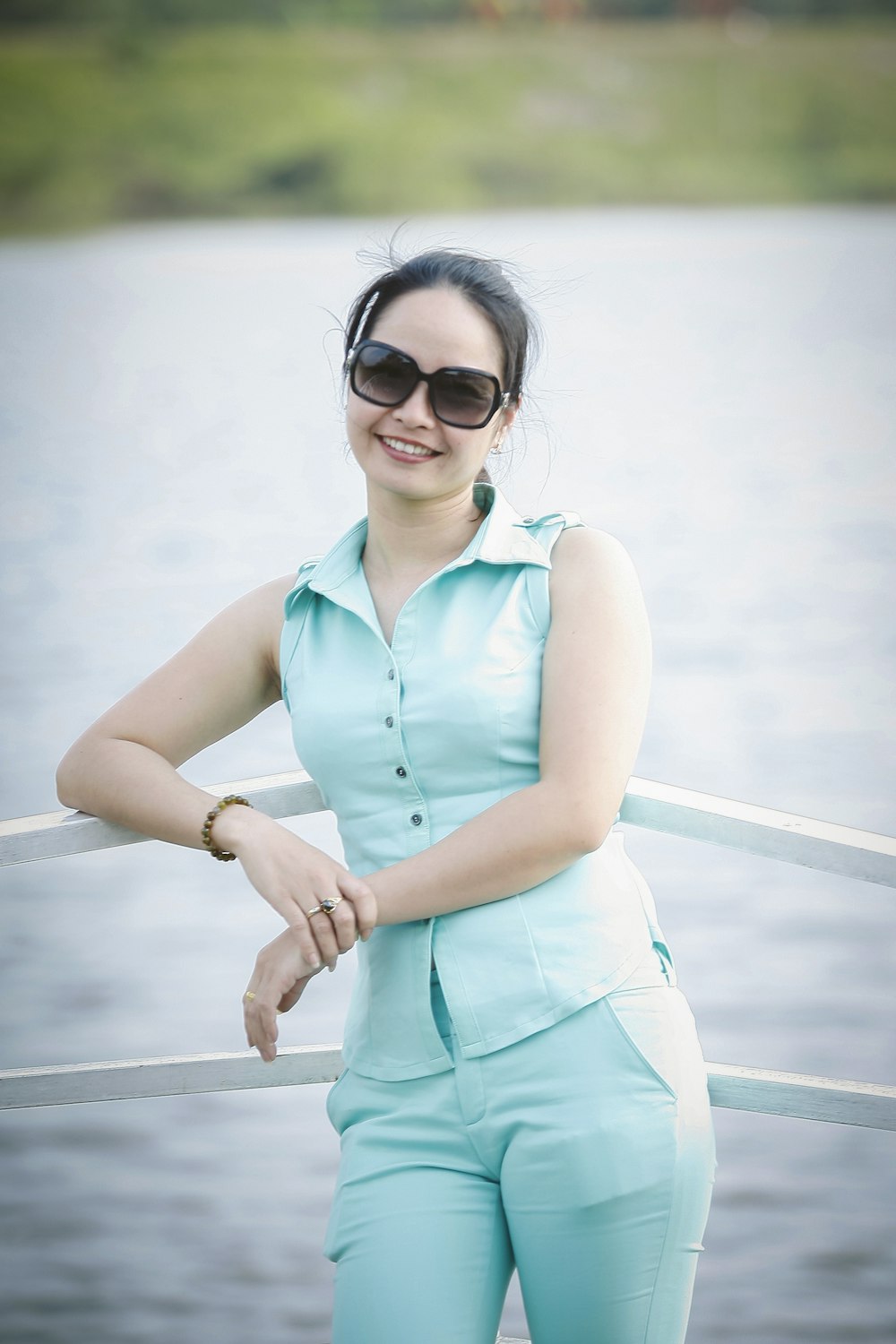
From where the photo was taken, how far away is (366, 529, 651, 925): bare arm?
1.45 m

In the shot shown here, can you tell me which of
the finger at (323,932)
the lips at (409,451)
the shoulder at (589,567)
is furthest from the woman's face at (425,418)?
the finger at (323,932)

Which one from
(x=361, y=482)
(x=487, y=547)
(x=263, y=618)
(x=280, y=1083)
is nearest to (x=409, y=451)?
(x=487, y=547)

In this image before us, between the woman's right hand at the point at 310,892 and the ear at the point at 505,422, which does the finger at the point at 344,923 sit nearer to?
the woman's right hand at the point at 310,892

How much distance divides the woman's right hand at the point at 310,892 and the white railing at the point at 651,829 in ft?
0.40

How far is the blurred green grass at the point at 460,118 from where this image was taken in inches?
1538

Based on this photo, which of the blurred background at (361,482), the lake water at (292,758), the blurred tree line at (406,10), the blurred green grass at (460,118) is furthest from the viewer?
the blurred green grass at (460,118)

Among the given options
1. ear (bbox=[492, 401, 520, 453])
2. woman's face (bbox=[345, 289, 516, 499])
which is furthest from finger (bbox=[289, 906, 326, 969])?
ear (bbox=[492, 401, 520, 453])

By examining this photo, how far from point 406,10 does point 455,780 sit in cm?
4191

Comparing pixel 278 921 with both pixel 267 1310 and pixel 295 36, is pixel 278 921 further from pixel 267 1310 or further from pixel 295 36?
pixel 295 36

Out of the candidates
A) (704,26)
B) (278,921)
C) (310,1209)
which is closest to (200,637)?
(310,1209)

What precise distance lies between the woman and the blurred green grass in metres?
38.2

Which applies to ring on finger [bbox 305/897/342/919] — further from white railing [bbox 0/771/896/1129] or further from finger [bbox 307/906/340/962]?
white railing [bbox 0/771/896/1129]

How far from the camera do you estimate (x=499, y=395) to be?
5.36ft

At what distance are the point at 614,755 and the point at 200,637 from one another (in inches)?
19.1
